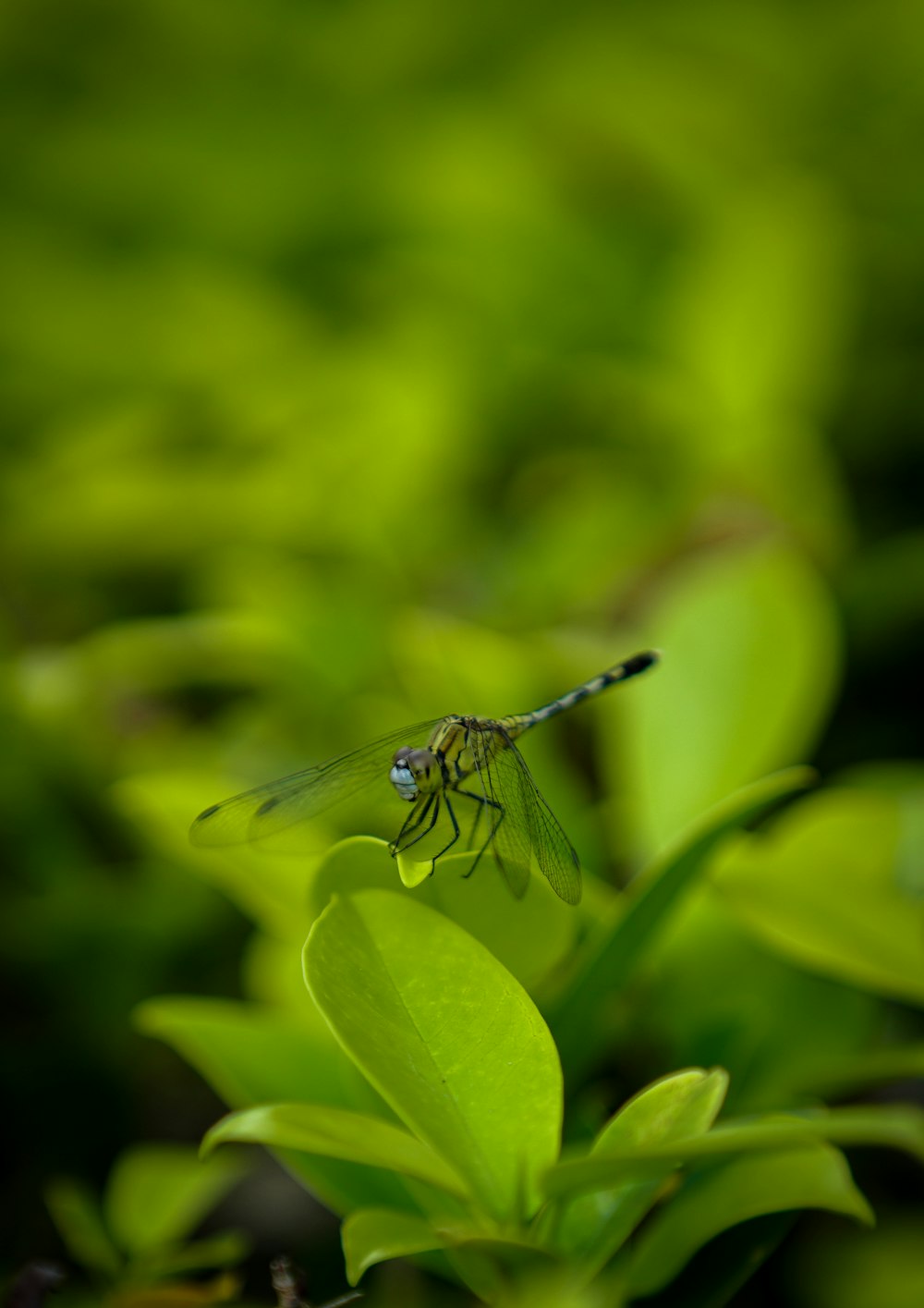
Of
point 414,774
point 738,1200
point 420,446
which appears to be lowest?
point 738,1200

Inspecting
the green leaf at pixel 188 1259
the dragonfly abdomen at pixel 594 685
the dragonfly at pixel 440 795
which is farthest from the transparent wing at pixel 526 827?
the green leaf at pixel 188 1259

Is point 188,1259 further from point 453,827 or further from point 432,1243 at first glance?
point 453,827

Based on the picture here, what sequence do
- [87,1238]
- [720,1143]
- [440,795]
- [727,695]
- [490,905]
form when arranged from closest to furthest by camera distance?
[720,1143]
[490,905]
[87,1238]
[440,795]
[727,695]

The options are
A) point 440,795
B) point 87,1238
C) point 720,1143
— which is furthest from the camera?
point 440,795

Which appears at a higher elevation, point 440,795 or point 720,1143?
point 440,795

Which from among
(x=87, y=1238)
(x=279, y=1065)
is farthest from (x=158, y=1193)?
(x=279, y=1065)

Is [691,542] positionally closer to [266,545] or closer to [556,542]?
[556,542]
